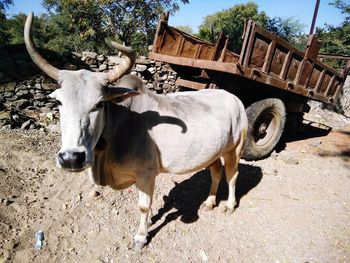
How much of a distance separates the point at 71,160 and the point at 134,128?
2.85 feet

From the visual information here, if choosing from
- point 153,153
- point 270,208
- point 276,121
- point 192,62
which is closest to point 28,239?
point 153,153

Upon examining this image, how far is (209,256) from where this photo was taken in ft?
10.2

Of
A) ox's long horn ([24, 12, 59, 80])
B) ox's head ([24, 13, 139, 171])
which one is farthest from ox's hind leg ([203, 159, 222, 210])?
ox's long horn ([24, 12, 59, 80])

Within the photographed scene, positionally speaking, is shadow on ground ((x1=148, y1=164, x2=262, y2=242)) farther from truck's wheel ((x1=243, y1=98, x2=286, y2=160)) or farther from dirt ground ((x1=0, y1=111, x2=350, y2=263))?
truck's wheel ((x1=243, y1=98, x2=286, y2=160))

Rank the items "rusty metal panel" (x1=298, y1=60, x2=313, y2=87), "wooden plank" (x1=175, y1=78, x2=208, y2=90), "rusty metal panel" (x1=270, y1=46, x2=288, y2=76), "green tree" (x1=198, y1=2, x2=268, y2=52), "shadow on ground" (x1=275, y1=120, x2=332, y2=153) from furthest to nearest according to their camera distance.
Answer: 1. "green tree" (x1=198, y1=2, x2=268, y2=52)
2. "shadow on ground" (x1=275, y1=120, x2=332, y2=153)
3. "rusty metal panel" (x1=298, y1=60, x2=313, y2=87)
4. "wooden plank" (x1=175, y1=78, x2=208, y2=90)
5. "rusty metal panel" (x1=270, y1=46, x2=288, y2=76)

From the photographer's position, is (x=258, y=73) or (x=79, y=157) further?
(x=258, y=73)

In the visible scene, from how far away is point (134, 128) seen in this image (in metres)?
2.68

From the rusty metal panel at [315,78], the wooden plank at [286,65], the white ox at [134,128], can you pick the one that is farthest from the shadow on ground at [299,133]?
the white ox at [134,128]

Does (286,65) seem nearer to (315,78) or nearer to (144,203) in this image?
(315,78)

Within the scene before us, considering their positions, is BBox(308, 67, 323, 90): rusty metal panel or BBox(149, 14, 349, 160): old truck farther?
BBox(308, 67, 323, 90): rusty metal panel

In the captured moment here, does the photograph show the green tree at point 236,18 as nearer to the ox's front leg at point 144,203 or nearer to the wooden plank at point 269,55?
the wooden plank at point 269,55

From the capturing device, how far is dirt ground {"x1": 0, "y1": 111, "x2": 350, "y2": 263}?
304 centimetres

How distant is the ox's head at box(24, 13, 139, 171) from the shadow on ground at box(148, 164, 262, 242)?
1736mm

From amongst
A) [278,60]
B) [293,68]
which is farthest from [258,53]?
[293,68]
